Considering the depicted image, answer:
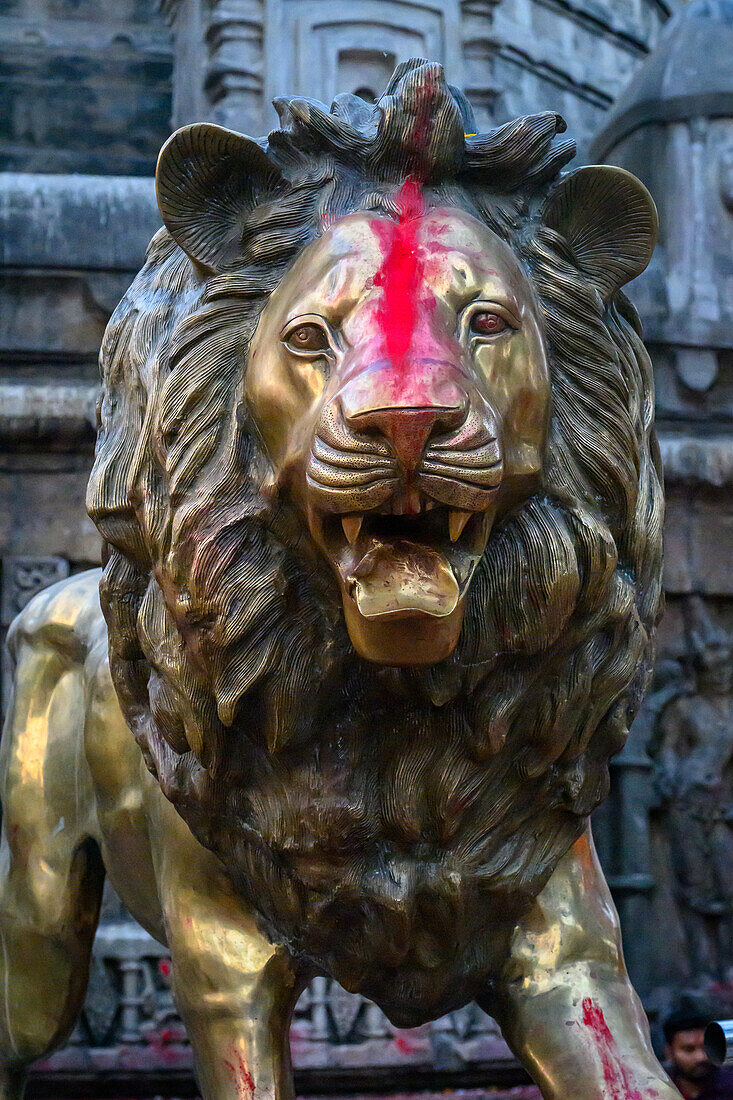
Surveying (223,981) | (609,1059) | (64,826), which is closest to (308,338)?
(223,981)

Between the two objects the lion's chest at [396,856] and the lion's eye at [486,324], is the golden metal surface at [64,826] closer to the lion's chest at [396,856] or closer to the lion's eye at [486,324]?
the lion's chest at [396,856]

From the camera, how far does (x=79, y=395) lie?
4.01m

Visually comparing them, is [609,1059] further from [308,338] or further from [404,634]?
[308,338]

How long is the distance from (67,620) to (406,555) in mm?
1030

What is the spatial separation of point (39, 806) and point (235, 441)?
0.93 metres

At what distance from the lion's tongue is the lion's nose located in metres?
0.09

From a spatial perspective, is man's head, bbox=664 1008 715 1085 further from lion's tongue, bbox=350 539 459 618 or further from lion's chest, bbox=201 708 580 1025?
lion's tongue, bbox=350 539 459 618

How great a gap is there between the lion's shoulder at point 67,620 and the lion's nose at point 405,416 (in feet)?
3.14

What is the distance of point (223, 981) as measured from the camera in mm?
1819

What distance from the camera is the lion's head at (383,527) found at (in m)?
1.60

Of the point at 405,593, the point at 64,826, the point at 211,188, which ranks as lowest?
the point at 64,826

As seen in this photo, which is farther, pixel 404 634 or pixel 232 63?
pixel 232 63

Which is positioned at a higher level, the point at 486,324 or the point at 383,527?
the point at 486,324

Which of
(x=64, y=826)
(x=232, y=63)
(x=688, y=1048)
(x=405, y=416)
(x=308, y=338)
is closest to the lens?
(x=405, y=416)
